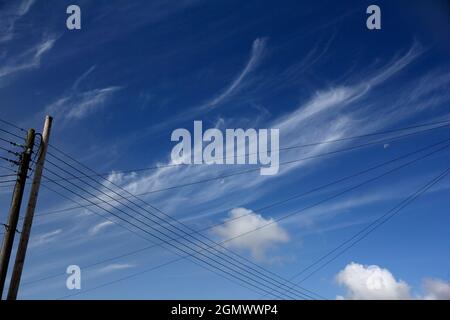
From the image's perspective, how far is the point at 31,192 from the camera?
639 inches

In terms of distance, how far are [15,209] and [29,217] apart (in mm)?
679

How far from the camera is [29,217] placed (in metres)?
15.7

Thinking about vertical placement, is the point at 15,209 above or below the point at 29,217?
above

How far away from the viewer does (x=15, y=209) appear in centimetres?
1584

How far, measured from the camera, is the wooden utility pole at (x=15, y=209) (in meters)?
14.7

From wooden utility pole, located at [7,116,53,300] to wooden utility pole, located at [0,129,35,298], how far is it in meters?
0.33

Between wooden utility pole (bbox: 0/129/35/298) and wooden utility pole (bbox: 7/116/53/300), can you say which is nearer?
wooden utility pole (bbox: 7/116/53/300)

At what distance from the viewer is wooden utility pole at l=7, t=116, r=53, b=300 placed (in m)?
14.6

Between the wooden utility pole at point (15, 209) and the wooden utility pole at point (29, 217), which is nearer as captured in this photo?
the wooden utility pole at point (29, 217)

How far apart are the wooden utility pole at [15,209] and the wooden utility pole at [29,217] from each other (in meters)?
0.33
